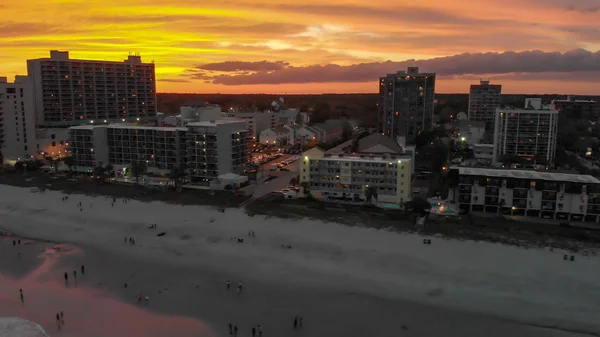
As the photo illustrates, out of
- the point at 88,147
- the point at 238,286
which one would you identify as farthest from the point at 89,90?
the point at 238,286

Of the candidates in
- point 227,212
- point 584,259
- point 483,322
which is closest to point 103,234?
point 227,212

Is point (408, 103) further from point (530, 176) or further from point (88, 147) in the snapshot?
point (88, 147)

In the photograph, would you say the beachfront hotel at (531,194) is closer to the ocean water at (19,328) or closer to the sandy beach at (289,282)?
the sandy beach at (289,282)

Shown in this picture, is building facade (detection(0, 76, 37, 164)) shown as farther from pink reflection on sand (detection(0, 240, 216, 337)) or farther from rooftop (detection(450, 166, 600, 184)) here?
rooftop (detection(450, 166, 600, 184))

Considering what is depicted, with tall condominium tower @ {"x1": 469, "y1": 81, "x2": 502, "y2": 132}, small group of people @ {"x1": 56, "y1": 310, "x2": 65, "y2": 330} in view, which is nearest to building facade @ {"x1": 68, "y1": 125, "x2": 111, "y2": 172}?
small group of people @ {"x1": 56, "y1": 310, "x2": 65, "y2": 330}

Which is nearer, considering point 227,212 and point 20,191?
point 227,212

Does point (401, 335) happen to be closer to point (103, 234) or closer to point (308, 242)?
point (308, 242)
